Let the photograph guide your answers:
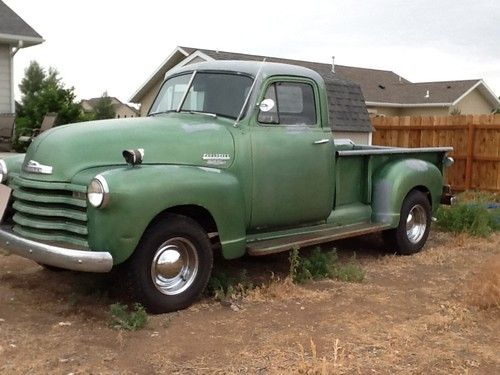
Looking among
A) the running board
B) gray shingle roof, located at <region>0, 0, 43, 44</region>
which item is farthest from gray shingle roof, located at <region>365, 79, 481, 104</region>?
the running board

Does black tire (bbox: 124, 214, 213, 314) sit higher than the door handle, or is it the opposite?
the door handle

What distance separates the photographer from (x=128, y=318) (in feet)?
14.3

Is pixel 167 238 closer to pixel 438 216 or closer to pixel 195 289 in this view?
pixel 195 289

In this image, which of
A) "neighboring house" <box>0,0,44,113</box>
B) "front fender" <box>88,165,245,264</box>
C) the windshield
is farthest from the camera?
"neighboring house" <box>0,0,44,113</box>

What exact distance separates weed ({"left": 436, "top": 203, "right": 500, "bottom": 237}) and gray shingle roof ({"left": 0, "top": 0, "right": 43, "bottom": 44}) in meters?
9.70

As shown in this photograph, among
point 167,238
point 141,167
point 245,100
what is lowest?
point 167,238

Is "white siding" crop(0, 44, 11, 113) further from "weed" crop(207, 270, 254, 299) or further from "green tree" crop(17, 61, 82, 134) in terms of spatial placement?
"weed" crop(207, 270, 254, 299)

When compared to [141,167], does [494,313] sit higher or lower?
lower

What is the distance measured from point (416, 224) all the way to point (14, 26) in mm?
10555

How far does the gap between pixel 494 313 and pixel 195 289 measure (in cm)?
235

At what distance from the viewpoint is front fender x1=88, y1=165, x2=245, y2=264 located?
4215 mm

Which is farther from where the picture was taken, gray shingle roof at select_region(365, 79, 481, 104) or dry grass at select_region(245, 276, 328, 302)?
gray shingle roof at select_region(365, 79, 481, 104)

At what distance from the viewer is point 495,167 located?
1209 centimetres

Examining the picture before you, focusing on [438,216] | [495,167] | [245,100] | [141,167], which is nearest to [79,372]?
[141,167]
